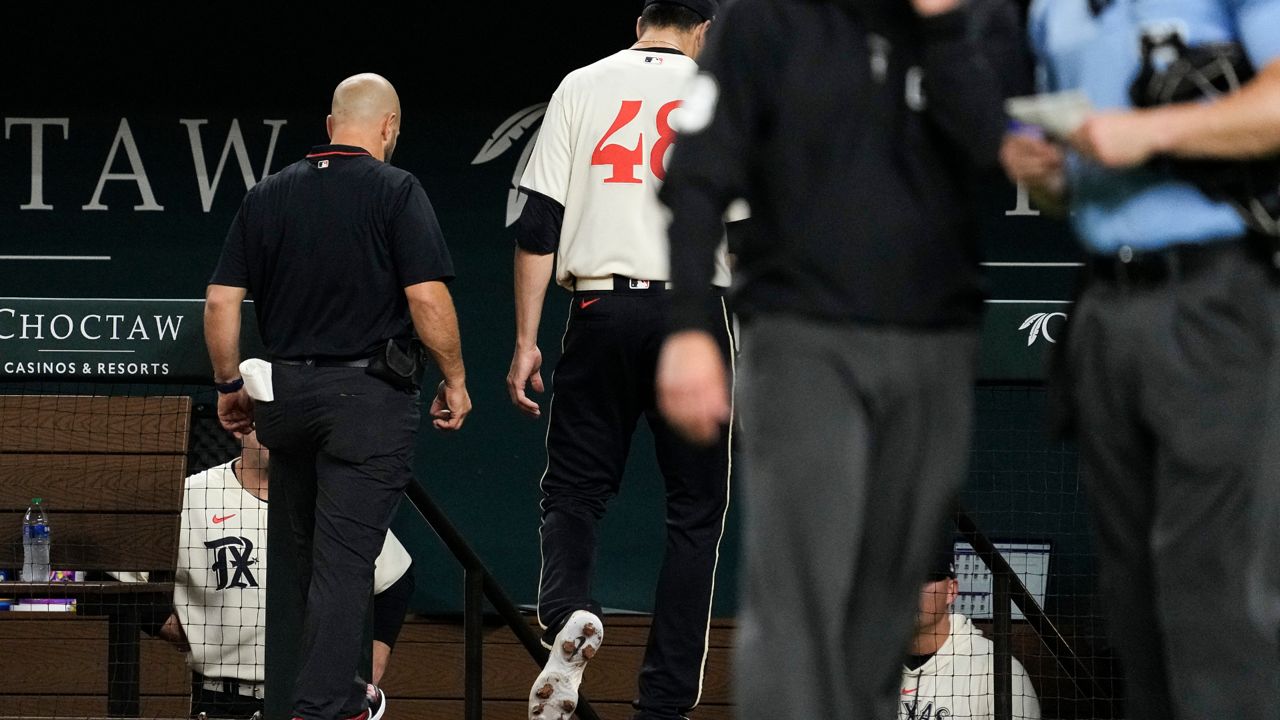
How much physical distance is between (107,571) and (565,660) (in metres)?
2.36

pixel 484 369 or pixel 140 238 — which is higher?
pixel 140 238

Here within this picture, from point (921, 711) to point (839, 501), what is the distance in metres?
3.20

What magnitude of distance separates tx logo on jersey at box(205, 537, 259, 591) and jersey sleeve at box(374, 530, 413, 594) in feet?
1.39

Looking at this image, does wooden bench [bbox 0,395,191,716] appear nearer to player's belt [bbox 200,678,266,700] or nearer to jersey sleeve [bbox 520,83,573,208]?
player's belt [bbox 200,678,266,700]

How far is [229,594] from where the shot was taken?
564cm

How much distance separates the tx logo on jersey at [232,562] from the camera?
5.62 metres

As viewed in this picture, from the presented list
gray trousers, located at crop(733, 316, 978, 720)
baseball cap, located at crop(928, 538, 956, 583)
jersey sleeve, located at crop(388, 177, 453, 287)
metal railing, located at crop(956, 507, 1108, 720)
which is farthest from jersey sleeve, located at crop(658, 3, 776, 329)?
baseball cap, located at crop(928, 538, 956, 583)

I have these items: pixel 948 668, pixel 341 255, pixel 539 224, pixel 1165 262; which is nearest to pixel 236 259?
pixel 341 255

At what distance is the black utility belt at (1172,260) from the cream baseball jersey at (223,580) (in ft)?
12.1

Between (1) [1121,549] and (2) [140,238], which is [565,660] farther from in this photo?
(2) [140,238]

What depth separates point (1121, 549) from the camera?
8.09 feet

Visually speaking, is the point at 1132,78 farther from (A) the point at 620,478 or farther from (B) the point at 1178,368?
(A) the point at 620,478

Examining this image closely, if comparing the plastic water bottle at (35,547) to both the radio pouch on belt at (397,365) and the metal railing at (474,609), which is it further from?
the radio pouch on belt at (397,365)

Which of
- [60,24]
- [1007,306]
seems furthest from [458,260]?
[1007,306]
